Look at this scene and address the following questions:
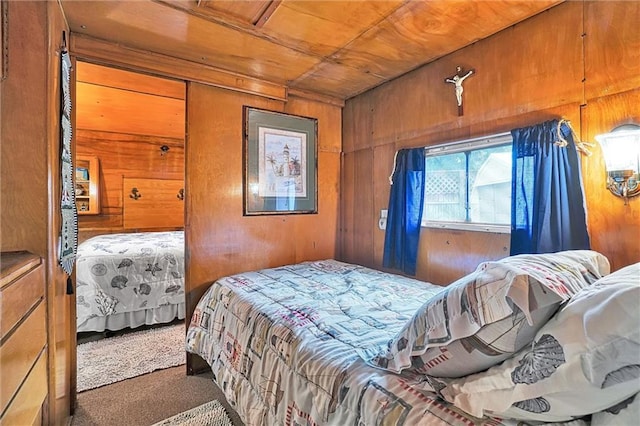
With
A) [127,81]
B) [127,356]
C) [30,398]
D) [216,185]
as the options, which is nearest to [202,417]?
[30,398]

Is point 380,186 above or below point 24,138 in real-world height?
below

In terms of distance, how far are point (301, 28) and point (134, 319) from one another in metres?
3.12

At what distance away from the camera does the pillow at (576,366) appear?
64 centimetres

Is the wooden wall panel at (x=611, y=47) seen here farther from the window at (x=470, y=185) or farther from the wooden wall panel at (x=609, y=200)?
the window at (x=470, y=185)

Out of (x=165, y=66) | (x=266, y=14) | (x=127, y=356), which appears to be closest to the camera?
(x=266, y=14)

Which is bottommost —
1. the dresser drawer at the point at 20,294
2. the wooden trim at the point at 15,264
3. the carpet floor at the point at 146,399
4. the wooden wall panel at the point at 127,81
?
the carpet floor at the point at 146,399

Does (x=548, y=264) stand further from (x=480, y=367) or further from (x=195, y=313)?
(x=195, y=313)

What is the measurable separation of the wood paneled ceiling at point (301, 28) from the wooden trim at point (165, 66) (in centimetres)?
4

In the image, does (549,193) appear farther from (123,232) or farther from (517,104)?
(123,232)

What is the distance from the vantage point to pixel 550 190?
1670mm

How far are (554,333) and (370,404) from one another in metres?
0.57

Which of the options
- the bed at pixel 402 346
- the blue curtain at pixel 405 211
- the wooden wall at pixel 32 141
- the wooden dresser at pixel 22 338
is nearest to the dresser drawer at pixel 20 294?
the wooden dresser at pixel 22 338

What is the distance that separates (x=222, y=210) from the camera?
2604 mm

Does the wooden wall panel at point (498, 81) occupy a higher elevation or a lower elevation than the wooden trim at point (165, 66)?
lower
